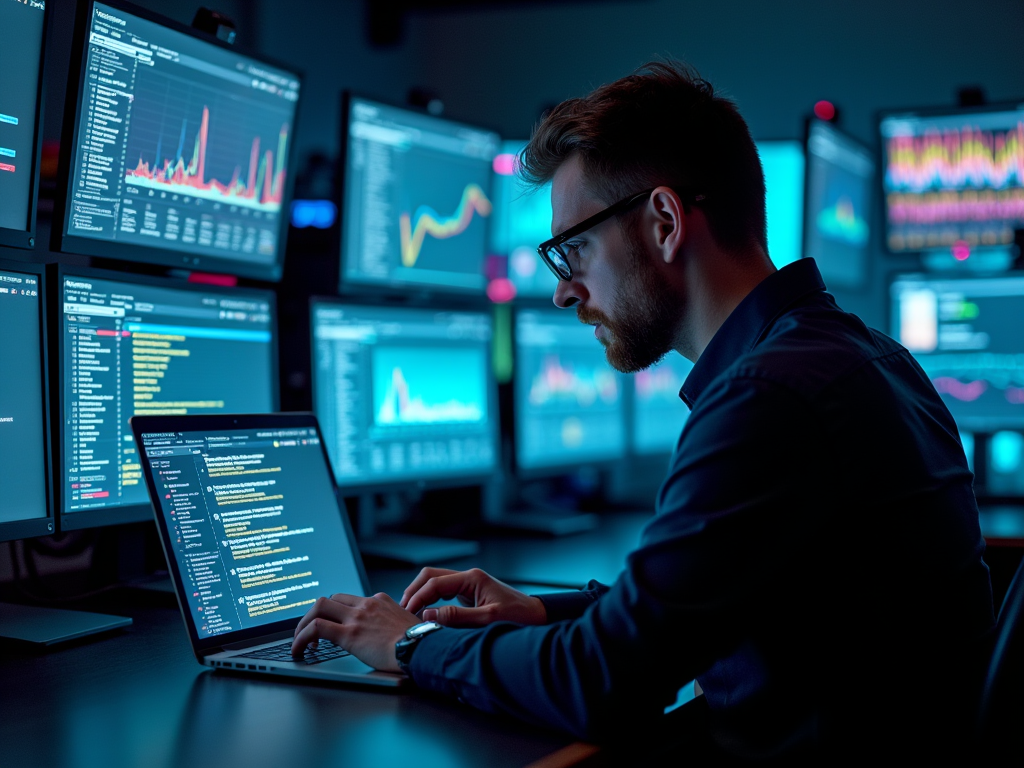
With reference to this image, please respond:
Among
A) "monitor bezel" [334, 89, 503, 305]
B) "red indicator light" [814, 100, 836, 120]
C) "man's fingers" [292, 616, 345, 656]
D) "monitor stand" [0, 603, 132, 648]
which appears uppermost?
"red indicator light" [814, 100, 836, 120]

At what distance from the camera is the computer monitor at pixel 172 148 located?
1.37 meters

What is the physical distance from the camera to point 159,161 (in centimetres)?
149

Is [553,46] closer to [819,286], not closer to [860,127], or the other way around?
[860,127]

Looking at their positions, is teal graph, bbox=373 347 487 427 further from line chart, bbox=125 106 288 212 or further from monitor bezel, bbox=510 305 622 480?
line chart, bbox=125 106 288 212

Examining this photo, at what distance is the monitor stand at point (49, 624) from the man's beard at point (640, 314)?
29.1 inches

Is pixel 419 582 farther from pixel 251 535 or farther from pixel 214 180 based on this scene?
pixel 214 180

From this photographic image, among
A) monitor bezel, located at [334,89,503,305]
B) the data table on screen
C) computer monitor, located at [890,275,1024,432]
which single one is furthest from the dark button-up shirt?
computer monitor, located at [890,275,1024,432]

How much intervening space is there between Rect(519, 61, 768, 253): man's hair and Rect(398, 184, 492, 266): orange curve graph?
0.83 metres

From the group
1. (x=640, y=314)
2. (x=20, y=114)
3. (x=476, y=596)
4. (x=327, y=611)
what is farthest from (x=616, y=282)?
(x=20, y=114)

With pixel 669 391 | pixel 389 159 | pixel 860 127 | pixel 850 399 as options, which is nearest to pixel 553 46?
pixel 860 127

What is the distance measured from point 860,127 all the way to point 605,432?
172 cm

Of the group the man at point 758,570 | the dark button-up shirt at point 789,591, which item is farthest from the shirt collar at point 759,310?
the dark button-up shirt at point 789,591

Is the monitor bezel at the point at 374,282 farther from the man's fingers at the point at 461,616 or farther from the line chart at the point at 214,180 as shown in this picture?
the man's fingers at the point at 461,616

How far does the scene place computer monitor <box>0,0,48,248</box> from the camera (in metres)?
1.25
